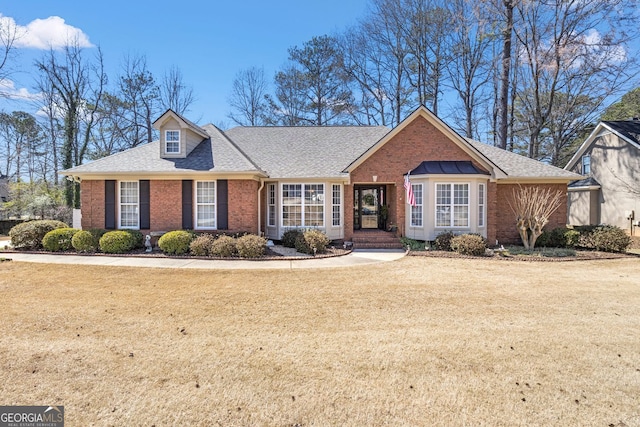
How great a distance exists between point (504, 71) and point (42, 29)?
3329 centimetres

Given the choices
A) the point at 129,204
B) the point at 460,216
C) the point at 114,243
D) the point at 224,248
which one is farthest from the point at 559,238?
the point at 129,204

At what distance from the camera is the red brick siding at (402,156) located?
1493 centimetres

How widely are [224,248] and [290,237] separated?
3.18 m

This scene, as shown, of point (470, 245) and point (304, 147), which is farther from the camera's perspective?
point (304, 147)

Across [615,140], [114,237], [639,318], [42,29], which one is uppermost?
[42,29]

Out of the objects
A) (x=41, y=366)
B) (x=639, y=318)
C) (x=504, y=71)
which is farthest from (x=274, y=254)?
(x=504, y=71)

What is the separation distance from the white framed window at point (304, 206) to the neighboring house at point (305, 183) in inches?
1.9

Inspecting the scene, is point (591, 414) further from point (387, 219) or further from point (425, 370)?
point (387, 219)

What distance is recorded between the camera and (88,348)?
4461 millimetres

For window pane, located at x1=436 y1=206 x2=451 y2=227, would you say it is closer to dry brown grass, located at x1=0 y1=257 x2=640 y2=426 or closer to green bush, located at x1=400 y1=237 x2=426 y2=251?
green bush, located at x1=400 y1=237 x2=426 y2=251

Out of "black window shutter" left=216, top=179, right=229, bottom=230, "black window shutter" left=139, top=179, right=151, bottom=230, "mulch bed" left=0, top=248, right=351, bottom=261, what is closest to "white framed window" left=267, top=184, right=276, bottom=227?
"black window shutter" left=216, top=179, right=229, bottom=230

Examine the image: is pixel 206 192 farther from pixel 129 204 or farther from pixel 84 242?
pixel 84 242

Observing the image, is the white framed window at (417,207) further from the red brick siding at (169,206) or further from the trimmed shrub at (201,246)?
the trimmed shrub at (201,246)

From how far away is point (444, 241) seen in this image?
13.3 m
